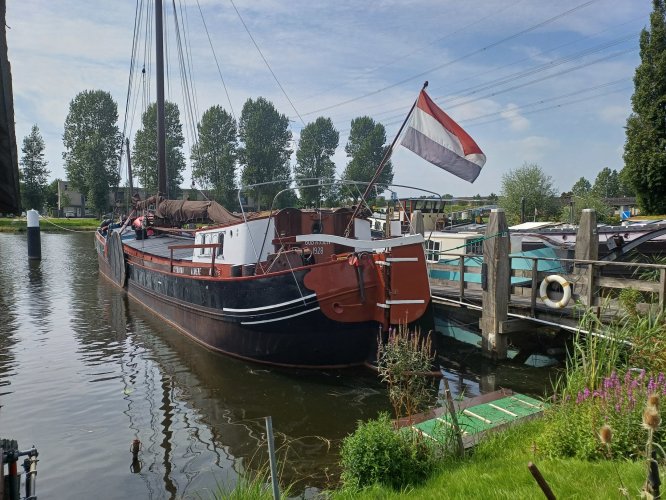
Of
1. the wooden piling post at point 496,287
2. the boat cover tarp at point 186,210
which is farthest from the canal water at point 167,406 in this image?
the boat cover tarp at point 186,210

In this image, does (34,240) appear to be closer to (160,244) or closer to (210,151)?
(160,244)

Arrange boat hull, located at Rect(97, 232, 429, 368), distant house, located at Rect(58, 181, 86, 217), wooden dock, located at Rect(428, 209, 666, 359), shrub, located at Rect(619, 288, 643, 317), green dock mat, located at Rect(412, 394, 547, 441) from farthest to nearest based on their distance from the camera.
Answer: distant house, located at Rect(58, 181, 86, 217) < boat hull, located at Rect(97, 232, 429, 368) < wooden dock, located at Rect(428, 209, 666, 359) < shrub, located at Rect(619, 288, 643, 317) < green dock mat, located at Rect(412, 394, 547, 441)

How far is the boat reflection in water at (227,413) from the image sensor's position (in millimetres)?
6934

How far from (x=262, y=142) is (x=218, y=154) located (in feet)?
21.9

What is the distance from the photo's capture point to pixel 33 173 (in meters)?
75.1

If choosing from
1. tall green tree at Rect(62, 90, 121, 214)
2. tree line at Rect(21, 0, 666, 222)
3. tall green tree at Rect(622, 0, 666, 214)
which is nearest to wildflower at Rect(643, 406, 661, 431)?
tall green tree at Rect(622, 0, 666, 214)

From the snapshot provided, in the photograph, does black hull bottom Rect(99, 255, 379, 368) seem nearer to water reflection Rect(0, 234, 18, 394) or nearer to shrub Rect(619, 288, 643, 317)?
water reflection Rect(0, 234, 18, 394)

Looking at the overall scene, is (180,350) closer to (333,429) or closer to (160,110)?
(333,429)

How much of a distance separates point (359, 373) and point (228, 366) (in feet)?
10.2

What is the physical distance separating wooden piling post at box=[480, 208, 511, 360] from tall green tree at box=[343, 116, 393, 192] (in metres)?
68.4

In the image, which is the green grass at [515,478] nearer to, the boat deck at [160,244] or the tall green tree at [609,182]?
Answer: the boat deck at [160,244]

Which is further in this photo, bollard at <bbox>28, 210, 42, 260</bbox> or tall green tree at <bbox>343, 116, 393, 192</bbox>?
tall green tree at <bbox>343, 116, 393, 192</bbox>

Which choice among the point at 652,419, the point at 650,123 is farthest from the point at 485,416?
the point at 650,123

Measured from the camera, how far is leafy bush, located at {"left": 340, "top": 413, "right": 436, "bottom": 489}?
4.96 metres
